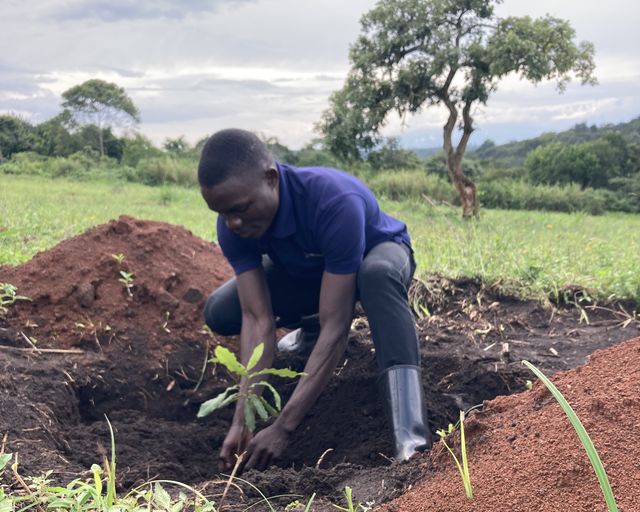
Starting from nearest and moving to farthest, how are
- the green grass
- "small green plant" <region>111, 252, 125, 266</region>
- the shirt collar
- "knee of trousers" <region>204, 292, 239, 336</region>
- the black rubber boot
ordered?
the black rubber boot, the shirt collar, "knee of trousers" <region>204, 292, 239, 336</region>, "small green plant" <region>111, 252, 125, 266</region>, the green grass

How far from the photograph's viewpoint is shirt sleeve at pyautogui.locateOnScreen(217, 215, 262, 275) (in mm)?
2828

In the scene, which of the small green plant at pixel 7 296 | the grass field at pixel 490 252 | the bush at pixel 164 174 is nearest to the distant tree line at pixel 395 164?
the bush at pixel 164 174

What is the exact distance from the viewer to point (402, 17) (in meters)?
11.9

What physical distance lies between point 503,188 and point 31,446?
59.6ft

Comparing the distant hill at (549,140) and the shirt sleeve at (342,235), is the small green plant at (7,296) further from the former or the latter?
the distant hill at (549,140)

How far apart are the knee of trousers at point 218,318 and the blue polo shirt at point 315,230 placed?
0.39 m

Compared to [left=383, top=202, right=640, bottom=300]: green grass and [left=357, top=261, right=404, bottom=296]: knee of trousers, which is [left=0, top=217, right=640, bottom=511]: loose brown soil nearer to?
[left=383, top=202, right=640, bottom=300]: green grass

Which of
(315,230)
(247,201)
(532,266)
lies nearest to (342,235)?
(315,230)

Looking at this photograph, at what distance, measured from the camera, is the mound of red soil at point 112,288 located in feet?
11.4

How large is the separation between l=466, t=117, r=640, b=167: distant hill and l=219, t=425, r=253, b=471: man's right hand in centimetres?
2469

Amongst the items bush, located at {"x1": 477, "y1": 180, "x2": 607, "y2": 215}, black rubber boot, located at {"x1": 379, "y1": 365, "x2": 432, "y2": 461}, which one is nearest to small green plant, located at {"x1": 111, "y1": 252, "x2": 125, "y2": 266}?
black rubber boot, located at {"x1": 379, "y1": 365, "x2": 432, "y2": 461}

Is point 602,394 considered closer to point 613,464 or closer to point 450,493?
point 613,464

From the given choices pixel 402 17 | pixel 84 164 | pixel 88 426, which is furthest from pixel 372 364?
pixel 84 164

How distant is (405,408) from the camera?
2.45 meters
